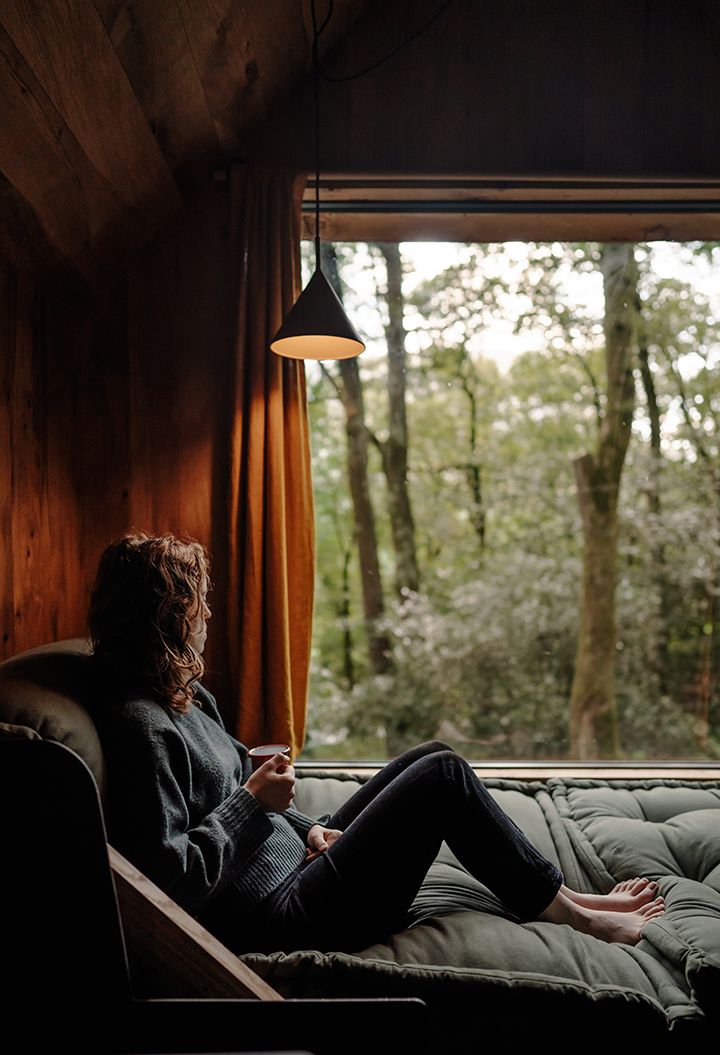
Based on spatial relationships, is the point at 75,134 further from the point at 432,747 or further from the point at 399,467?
the point at 399,467

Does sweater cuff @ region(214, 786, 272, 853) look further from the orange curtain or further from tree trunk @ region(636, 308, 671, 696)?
tree trunk @ region(636, 308, 671, 696)

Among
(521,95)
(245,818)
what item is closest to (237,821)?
(245,818)

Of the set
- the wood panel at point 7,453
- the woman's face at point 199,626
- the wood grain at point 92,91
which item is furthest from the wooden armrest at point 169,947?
the wood grain at point 92,91

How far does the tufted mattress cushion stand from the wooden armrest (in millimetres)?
211

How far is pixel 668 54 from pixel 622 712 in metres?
2.79

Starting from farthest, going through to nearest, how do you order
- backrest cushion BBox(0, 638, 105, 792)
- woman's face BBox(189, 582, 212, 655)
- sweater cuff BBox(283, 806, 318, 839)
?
sweater cuff BBox(283, 806, 318, 839) < woman's face BBox(189, 582, 212, 655) < backrest cushion BBox(0, 638, 105, 792)

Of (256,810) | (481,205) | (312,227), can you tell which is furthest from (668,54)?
(256,810)

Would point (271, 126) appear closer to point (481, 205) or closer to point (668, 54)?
point (481, 205)

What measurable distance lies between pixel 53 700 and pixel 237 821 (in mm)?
417

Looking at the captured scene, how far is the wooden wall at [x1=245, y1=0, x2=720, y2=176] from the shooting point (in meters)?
2.85

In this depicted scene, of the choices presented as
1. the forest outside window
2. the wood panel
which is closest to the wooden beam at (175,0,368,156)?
the wood panel

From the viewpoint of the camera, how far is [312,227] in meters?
3.06

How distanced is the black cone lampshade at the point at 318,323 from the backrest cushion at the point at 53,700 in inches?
36.7

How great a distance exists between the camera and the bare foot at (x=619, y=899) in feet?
6.17
